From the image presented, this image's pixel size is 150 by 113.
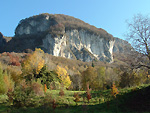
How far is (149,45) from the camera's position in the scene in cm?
1216

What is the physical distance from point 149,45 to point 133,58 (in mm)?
1641

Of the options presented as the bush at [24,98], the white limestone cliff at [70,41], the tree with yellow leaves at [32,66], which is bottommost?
the bush at [24,98]

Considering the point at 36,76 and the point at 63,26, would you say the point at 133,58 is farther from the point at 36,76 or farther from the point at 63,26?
the point at 63,26

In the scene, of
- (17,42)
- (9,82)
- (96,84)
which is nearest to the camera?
(9,82)

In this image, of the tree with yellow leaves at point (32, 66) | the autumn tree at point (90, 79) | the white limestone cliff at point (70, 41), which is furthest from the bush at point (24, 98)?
the white limestone cliff at point (70, 41)

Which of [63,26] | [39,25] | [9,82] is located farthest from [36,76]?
[39,25]

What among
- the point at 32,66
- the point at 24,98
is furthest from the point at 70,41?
the point at 24,98

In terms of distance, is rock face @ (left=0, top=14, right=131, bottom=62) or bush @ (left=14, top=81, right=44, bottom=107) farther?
rock face @ (left=0, top=14, right=131, bottom=62)

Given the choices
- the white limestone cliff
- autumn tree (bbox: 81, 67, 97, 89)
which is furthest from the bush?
the white limestone cliff

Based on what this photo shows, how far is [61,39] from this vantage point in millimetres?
126438

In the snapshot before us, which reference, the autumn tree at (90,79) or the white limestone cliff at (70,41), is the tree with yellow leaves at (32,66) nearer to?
the autumn tree at (90,79)

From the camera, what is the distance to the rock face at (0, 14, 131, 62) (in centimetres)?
12576

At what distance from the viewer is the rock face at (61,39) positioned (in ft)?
413

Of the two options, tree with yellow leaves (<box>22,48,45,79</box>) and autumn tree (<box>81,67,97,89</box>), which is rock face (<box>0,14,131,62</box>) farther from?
tree with yellow leaves (<box>22,48,45,79</box>)
